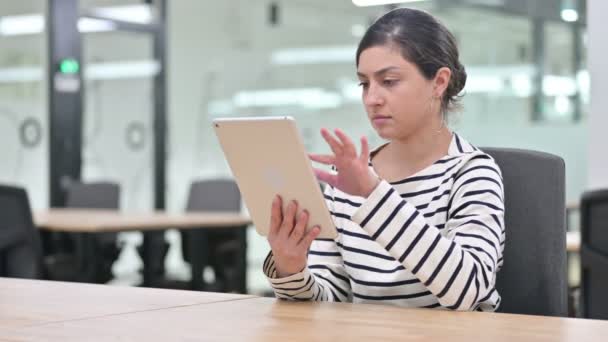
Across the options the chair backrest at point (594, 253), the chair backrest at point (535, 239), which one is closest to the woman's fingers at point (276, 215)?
the chair backrest at point (535, 239)

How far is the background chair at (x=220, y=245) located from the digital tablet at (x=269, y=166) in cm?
354

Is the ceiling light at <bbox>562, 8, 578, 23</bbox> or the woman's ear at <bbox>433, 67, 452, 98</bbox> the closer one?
the woman's ear at <bbox>433, 67, 452, 98</bbox>

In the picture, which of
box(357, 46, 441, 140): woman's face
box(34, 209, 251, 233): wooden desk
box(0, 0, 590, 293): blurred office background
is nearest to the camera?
box(357, 46, 441, 140): woman's face

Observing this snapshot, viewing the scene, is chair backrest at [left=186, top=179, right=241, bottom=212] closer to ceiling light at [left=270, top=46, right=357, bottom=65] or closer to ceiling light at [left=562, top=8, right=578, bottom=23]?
ceiling light at [left=270, top=46, right=357, bottom=65]

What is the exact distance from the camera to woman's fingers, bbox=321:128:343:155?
4.58ft

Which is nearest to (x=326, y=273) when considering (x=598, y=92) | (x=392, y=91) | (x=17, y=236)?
(x=392, y=91)

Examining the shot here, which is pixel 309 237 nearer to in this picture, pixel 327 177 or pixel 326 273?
pixel 327 177

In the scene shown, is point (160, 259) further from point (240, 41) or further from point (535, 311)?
point (535, 311)

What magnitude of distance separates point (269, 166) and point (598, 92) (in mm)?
2517

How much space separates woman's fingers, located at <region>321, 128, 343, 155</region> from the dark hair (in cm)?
35

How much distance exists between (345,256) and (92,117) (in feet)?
17.3

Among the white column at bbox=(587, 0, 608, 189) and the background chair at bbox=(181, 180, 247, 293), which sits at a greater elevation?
the white column at bbox=(587, 0, 608, 189)

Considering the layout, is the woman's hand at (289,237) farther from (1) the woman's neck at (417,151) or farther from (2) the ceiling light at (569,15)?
(2) the ceiling light at (569,15)

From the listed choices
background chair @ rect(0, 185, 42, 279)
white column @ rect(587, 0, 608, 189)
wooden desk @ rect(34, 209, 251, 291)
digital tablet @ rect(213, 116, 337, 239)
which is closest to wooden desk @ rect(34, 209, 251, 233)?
wooden desk @ rect(34, 209, 251, 291)
